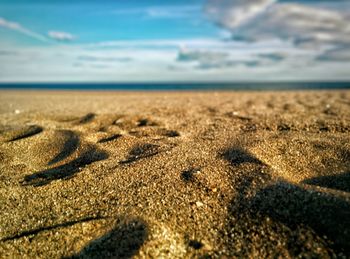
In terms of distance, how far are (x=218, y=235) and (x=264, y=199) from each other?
3.05 feet

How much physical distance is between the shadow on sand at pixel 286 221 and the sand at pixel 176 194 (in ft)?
0.04

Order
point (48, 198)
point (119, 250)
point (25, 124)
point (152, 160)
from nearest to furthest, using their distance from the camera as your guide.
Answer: point (119, 250) → point (48, 198) → point (152, 160) → point (25, 124)

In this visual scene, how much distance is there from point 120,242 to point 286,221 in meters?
2.06

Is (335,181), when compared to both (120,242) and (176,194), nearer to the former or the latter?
(176,194)

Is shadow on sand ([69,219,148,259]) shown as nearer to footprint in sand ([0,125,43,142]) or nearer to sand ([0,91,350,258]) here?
sand ([0,91,350,258])

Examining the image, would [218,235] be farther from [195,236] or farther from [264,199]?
[264,199]

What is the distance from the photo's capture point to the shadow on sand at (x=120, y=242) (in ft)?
11.7

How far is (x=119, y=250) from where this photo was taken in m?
3.59

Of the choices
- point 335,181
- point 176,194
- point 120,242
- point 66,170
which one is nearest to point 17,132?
point 66,170

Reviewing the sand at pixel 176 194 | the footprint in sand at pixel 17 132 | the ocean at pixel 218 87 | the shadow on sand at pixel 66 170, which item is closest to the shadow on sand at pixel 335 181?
the sand at pixel 176 194

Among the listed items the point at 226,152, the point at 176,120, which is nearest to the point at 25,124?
the point at 176,120

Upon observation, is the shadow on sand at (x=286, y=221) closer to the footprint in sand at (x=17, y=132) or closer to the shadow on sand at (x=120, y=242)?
the shadow on sand at (x=120, y=242)

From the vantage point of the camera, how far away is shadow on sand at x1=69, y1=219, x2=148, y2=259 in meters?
3.56

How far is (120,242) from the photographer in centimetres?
370
